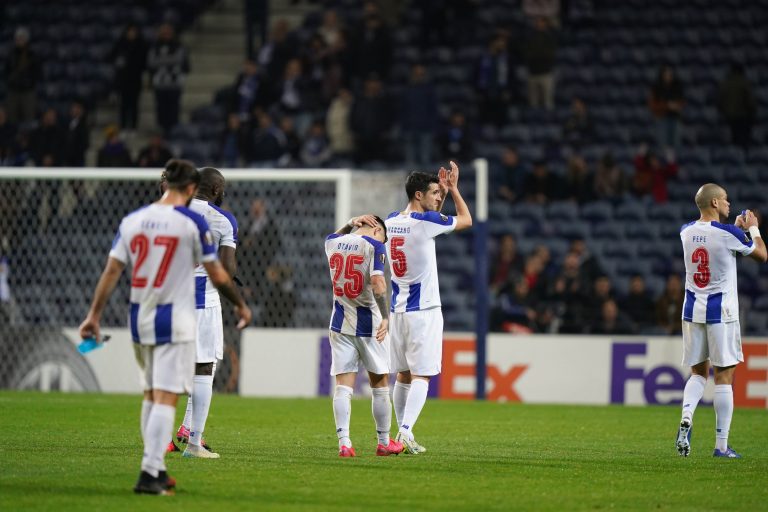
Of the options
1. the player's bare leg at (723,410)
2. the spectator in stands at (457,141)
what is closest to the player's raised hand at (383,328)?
the player's bare leg at (723,410)

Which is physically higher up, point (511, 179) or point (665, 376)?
point (511, 179)

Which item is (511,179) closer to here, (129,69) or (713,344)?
(129,69)

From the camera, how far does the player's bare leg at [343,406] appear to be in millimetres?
10000

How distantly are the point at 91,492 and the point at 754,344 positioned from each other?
39.9 feet

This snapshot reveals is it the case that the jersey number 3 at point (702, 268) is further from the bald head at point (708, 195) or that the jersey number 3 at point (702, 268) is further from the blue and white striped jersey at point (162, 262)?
the blue and white striped jersey at point (162, 262)

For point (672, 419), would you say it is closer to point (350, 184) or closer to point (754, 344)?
point (754, 344)

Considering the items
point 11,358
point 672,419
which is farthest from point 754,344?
point 11,358

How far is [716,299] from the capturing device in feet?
35.5

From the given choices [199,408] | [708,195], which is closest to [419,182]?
[708,195]

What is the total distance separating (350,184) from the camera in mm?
18641

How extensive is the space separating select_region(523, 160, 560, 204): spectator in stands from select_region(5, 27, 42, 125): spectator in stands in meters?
9.10

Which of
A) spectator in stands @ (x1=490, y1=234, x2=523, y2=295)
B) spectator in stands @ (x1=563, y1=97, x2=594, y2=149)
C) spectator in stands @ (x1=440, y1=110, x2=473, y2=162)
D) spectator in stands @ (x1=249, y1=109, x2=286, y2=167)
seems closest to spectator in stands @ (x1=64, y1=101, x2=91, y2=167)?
spectator in stands @ (x1=249, y1=109, x2=286, y2=167)

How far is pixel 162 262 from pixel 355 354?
260 cm

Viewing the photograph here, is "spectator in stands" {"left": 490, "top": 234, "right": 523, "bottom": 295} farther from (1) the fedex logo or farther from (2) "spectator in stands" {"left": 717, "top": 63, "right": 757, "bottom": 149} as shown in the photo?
(2) "spectator in stands" {"left": 717, "top": 63, "right": 757, "bottom": 149}
